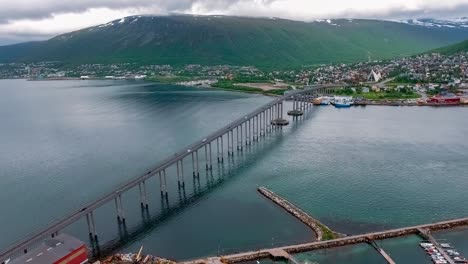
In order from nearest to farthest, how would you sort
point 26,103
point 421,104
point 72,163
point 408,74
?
point 72,163 → point 421,104 → point 26,103 → point 408,74

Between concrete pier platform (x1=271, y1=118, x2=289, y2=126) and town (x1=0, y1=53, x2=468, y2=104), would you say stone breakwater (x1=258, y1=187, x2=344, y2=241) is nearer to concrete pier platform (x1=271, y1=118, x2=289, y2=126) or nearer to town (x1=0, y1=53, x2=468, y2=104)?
concrete pier platform (x1=271, y1=118, x2=289, y2=126)

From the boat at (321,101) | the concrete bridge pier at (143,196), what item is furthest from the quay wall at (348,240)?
the boat at (321,101)

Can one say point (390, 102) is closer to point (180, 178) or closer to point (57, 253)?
point (180, 178)

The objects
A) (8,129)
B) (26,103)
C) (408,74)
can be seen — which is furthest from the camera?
(408,74)

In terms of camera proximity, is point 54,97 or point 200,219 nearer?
point 200,219

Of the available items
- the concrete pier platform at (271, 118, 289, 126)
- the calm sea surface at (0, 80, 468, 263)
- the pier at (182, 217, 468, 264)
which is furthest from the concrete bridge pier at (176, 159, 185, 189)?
the concrete pier platform at (271, 118, 289, 126)

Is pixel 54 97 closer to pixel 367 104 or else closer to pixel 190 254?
pixel 367 104

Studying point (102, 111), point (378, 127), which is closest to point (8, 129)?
point (102, 111)
